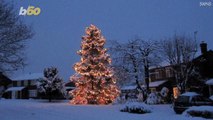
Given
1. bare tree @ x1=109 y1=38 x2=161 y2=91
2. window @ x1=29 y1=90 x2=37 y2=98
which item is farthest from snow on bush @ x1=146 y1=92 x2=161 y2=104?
window @ x1=29 y1=90 x2=37 y2=98

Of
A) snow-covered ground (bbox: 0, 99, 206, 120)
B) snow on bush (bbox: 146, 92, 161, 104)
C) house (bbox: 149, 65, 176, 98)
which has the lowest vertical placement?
snow-covered ground (bbox: 0, 99, 206, 120)

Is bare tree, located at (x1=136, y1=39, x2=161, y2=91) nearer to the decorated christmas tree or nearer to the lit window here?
the decorated christmas tree

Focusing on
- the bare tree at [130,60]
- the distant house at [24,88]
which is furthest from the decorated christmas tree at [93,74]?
the distant house at [24,88]

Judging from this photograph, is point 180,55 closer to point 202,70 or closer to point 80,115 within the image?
point 202,70

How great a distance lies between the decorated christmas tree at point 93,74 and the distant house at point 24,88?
3682 cm

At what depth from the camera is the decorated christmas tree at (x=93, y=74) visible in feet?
133

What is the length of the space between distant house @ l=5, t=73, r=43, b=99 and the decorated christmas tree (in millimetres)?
36821

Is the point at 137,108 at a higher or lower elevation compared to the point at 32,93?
lower

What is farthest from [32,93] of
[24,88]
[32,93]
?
[24,88]

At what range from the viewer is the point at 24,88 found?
78.2m

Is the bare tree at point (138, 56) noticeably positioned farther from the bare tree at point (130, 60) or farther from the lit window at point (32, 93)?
the lit window at point (32, 93)

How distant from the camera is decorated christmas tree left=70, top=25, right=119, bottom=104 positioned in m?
40.6

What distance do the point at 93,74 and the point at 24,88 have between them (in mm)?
42114

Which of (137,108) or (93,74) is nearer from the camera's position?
(137,108)
